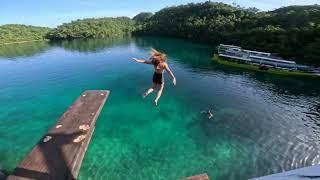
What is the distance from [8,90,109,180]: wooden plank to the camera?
8.17 metres

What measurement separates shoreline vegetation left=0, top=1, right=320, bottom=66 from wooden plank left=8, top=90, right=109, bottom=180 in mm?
62336

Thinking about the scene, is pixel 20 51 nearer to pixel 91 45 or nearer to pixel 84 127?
pixel 91 45

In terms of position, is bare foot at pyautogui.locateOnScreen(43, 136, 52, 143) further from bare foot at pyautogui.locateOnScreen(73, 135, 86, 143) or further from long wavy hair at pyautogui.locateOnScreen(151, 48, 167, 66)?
long wavy hair at pyautogui.locateOnScreen(151, 48, 167, 66)

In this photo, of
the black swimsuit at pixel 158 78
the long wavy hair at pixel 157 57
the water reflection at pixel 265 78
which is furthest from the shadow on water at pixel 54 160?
the water reflection at pixel 265 78

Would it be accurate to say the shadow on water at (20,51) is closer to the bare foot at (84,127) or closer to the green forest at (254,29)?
the green forest at (254,29)

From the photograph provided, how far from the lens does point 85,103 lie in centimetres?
1252

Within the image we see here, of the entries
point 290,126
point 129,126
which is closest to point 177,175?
point 129,126

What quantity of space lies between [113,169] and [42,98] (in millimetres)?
28769

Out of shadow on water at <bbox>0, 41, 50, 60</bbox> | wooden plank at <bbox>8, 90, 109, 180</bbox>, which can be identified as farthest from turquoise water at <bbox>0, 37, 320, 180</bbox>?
shadow on water at <bbox>0, 41, 50, 60</bbox>

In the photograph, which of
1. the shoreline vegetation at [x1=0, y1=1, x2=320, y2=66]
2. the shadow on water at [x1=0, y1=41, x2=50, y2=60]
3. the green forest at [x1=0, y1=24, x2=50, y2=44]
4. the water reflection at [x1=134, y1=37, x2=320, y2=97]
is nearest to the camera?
the water reflection at [x1=134, y1=37, x2=320, y2=97]

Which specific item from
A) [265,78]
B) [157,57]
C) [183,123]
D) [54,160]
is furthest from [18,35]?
[54,160]

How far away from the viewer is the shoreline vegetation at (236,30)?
68688 mm

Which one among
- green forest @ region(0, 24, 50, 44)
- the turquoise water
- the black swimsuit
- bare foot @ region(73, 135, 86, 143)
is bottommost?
the turquoise water

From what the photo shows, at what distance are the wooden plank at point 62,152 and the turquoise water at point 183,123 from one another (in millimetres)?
14388
